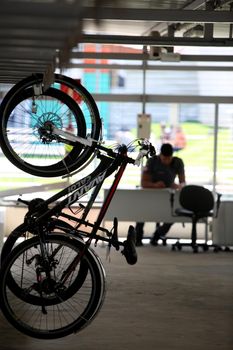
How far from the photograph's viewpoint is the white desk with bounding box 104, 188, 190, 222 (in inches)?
455

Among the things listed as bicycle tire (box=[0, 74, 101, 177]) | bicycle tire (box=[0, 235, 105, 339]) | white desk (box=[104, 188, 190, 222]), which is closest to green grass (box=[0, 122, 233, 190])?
white desk (box=[104, 188, 190, 222])

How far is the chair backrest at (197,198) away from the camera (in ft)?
35.9

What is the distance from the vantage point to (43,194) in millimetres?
12359

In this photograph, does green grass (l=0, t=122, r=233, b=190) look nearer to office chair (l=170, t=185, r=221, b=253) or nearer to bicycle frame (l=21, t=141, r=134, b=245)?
office chair (l=170, t=185, r=221, b=253)

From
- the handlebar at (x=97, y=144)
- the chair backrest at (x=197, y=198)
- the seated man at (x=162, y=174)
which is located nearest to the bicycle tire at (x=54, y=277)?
the handlebar at (x=97, y=144)

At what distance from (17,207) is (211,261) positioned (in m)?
3.37

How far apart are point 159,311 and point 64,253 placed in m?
1.87

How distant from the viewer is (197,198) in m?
10.9

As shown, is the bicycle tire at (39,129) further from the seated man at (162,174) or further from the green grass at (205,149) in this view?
the green grass at (205,149)

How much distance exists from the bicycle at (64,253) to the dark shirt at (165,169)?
234 inches

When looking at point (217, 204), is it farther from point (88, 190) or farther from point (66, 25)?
point (66, 25)

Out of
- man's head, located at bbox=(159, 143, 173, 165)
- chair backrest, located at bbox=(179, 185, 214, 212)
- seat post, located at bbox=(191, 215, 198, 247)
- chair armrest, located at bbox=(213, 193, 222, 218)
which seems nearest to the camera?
chair backrest, located at bbox=(179, 185, 214, 212)

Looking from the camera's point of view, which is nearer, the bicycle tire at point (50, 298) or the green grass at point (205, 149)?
the bicycle tire at point (50, 298)

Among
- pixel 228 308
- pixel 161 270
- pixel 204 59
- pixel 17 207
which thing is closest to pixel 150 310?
pixel 228 308
